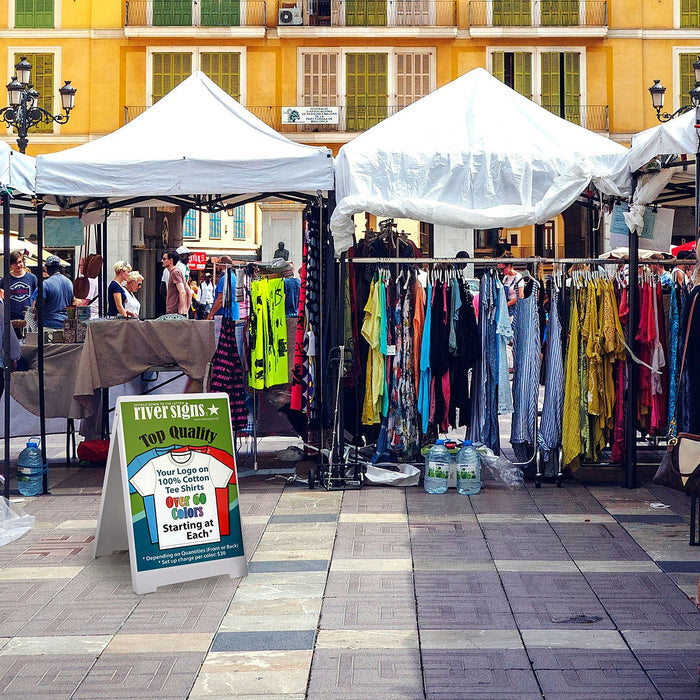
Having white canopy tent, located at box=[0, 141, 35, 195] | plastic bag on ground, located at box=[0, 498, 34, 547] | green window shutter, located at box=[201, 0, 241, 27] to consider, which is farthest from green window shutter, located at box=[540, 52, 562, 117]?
plastic bag on ground, located at box=[0, 498, 34, 547]

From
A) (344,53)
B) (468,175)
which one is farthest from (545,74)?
(468,175)

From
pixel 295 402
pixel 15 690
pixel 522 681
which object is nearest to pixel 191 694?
pixel 15 690

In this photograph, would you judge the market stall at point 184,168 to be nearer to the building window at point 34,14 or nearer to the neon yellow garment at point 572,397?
the neon yellow garment at point 572,397

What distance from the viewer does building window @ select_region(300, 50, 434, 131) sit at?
1100 inches

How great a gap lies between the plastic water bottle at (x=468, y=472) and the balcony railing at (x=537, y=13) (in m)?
21.8

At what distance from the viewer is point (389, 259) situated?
841 cm

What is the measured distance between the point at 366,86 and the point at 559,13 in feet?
18.2

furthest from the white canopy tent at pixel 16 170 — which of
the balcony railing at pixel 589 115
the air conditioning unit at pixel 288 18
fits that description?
the balcony railing at pixel 589 115

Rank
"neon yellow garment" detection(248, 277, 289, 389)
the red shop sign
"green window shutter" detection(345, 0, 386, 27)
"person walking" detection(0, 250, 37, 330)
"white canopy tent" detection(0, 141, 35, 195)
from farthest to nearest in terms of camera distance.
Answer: "green window shutter" detection(345, 0, 386, 27) → the red shop sign → "person walking" detection(0, 250, 37, 330) → "neon yellow garment" detection(248, 277, 289, 389) → "white canopy tent" detection(0, 141, 35, 195)

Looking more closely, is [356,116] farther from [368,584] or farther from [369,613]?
[369,613]

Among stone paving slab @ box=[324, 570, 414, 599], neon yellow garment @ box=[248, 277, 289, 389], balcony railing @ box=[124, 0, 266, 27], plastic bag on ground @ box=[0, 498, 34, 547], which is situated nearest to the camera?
stone paving slab @ box=[324, 570, 414, 599]

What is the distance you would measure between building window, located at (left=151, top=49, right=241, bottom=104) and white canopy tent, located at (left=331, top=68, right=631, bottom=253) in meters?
20.5

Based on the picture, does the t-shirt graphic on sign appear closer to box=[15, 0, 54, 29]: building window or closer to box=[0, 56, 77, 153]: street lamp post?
box=[0, 56, 77, 153]: street lamp post

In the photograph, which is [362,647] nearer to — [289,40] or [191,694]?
[191,694]
